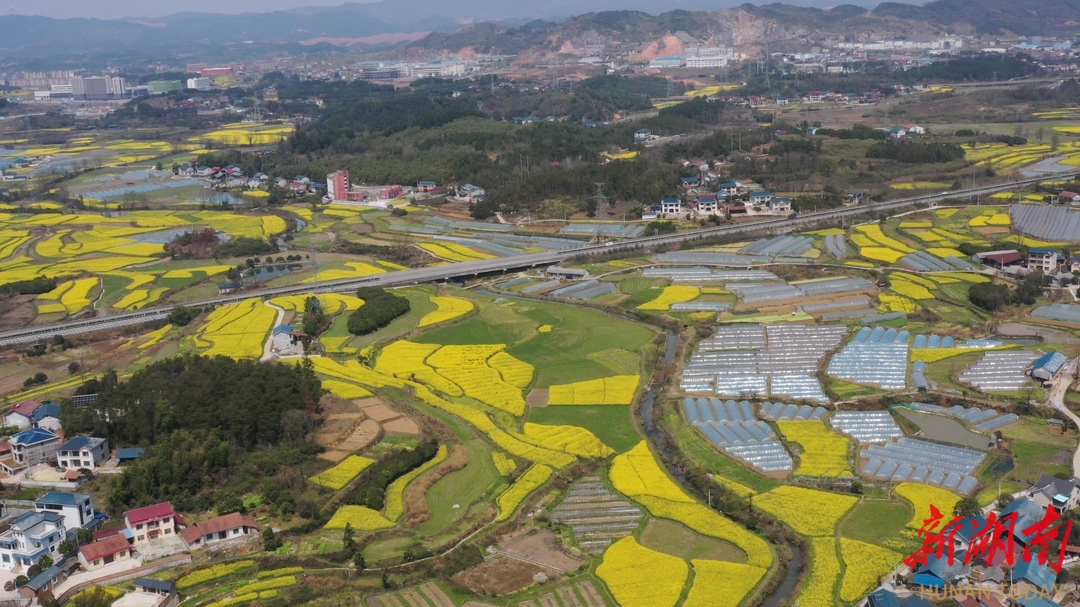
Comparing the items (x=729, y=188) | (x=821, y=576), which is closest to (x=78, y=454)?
(x=821, y=576)

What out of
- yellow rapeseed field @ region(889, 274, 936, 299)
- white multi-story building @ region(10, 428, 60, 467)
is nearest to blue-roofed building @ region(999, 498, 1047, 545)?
yellow rapeseed field @ region(889, 274, 936, 299)

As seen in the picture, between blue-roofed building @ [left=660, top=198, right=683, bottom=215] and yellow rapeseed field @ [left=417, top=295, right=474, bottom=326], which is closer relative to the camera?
yellow rapeseed field @ [left=417, top=295, right=474, bottom=326]

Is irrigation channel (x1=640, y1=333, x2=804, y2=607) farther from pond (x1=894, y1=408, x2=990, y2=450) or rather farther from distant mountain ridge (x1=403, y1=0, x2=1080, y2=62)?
distant mountain ridge (x1=403, y1=0, x2=1080, y2=62)

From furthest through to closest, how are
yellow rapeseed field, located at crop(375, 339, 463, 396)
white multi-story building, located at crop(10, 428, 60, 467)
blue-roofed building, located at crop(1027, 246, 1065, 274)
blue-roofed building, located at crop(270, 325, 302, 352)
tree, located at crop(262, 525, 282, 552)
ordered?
1. blue-roofed building, located at crop(1027, 246, 1065, 274)
2. blue-roofed building, located at crop(270, 325, 302, 352)
3. yellow rapeseed field, located at crop(375, 339, 463, 396)
4. white multi-story building, located at crop(10, 428, 60, 467)
5. tree, located at crop(262, 525, 282, 552)

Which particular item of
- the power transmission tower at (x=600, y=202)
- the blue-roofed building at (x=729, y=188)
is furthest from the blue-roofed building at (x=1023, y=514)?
the blue-roofed building at (x=729, y=188)

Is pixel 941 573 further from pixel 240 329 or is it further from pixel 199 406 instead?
pixel 240 329

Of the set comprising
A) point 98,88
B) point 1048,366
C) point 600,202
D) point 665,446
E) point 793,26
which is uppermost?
point 793,26

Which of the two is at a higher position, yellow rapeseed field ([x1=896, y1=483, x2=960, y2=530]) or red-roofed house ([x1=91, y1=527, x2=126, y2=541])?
yellow rapeseed field ([x1=896, y1=483, x2=960, y2=530])
